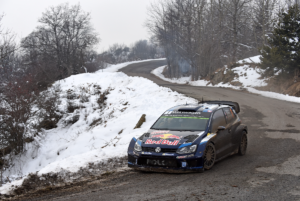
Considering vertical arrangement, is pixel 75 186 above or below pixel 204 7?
below

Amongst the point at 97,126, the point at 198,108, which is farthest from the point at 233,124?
the point at 97,126

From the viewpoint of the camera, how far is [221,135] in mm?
7301

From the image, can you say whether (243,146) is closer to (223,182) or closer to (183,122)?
(183,122)

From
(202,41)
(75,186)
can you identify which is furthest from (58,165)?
(202,41)

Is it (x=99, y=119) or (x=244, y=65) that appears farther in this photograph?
(x=244, y=65)

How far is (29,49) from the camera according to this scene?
134ft

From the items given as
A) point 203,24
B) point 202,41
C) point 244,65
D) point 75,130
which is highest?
point 203,24

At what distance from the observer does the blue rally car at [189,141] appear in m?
6.30

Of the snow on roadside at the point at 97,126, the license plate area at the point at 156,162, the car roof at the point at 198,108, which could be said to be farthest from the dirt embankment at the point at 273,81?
the license plate area at the point at 156,162

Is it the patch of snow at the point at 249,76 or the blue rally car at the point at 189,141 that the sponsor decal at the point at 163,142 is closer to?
the blue rally car at the point at 189,141

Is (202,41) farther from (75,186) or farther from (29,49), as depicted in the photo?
(75,186)

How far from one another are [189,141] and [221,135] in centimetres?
122

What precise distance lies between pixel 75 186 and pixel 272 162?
184 inches

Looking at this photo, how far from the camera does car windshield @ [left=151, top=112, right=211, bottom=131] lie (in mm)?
7211
